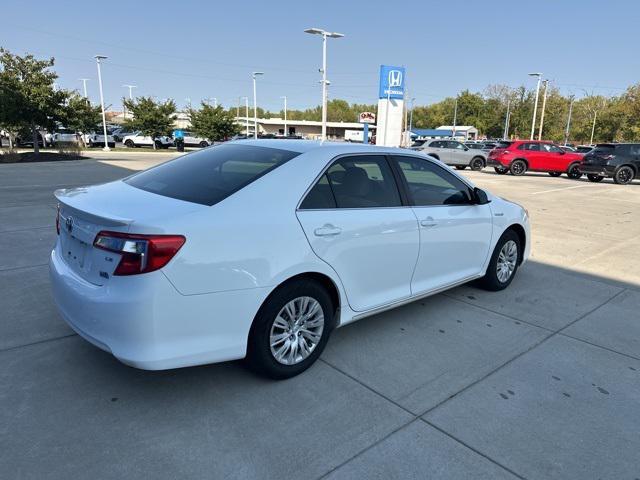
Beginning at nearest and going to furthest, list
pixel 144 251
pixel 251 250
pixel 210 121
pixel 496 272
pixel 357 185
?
pixel 144 251
pixel 251 250
pixel 357 185
pixel 496 272
pixel 210 121

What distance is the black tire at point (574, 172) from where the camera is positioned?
21370 mm

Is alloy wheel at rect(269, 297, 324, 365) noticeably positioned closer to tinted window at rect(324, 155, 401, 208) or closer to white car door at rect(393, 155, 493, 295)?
tinted window at rect(324, 155, 401, 208)

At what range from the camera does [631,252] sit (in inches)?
283

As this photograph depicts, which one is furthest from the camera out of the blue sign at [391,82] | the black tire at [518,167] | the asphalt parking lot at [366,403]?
the blue sign at [391,82]

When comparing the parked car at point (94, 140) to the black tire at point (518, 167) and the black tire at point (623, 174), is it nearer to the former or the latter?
the black tire at point (518, 167)

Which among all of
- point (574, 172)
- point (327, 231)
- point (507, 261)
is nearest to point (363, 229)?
point (327, 231)

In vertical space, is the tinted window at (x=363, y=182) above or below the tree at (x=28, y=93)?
below

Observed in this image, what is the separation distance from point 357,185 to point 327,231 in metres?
0.60

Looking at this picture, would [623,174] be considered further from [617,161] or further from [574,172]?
[574,172]

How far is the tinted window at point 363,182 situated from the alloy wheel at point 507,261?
6.14 feet

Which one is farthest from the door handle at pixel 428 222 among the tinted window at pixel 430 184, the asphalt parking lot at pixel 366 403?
the asphalt parking lot at pixel 366 403

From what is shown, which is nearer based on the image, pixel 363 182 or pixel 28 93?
pixel 363 182

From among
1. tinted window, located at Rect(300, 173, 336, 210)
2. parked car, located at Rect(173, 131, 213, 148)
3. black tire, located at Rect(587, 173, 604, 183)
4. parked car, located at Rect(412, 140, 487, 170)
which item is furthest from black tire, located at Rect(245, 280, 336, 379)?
parked car, located at Rect(173, 131, 213, 148)

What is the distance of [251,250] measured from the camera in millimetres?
2746
